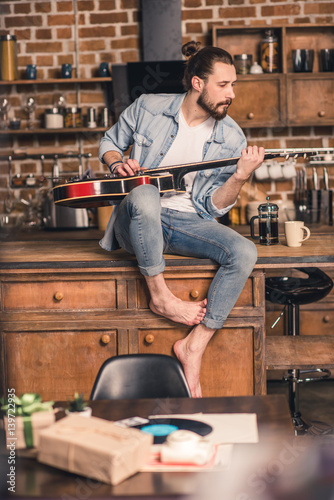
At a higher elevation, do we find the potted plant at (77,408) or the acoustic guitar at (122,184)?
the acoustic guitar at (122,184)

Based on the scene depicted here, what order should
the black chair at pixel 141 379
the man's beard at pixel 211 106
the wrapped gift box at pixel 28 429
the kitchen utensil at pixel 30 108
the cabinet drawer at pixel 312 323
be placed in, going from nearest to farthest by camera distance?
the wrapped gift box at pixel 28 429
the black chair at pixel 141 379
the man's beard at pixel 211 106
the cabinet drawer at pixel 312 323
the kitchen utensil at pixel 30 108

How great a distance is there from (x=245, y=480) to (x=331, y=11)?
3890mm

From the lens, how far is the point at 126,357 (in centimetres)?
185

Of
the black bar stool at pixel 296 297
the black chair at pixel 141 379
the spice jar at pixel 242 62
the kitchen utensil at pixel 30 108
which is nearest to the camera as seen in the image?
the black chair at pixel 141 379

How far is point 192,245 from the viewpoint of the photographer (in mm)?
2672

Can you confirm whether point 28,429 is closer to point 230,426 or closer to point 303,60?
point 230,426

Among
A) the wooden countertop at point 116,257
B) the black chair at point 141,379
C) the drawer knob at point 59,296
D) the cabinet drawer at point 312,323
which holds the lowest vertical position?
the cabinet drawer at point 312,323

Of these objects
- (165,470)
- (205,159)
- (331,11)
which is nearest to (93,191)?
(205,159)

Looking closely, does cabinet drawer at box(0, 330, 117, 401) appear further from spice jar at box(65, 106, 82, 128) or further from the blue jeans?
spice jar at box(65, 106, 82, 128)

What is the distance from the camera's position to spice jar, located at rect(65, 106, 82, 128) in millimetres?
4344

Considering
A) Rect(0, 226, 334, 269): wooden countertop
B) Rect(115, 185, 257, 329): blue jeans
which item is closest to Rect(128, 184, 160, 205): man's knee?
Rect(115, 185, 257, 329): blue jeans

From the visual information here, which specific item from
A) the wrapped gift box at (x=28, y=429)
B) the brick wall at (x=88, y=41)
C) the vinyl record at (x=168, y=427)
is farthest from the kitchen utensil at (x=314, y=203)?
the wrapped gift box at (x=28, y=429)

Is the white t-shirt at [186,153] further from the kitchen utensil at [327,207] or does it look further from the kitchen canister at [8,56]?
the kitchen canister at [8,56]

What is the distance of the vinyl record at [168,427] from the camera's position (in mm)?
1287
